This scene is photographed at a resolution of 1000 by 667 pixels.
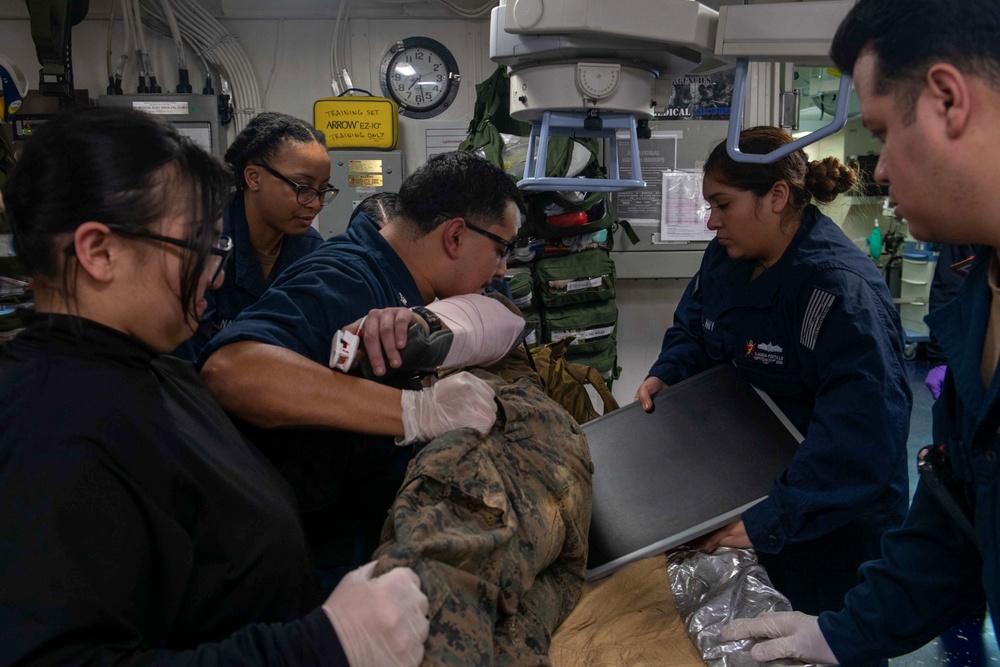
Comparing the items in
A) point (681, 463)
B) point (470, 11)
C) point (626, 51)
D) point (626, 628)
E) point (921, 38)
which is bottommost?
point (626, 628)

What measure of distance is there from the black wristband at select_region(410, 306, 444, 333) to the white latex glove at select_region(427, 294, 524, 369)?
22mm

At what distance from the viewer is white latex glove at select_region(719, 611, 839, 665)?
1.26 metres

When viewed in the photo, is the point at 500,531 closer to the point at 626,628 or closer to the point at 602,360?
the point at 626,628

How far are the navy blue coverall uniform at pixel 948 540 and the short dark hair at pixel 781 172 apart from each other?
0.79 meters

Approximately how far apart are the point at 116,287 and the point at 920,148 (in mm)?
1010

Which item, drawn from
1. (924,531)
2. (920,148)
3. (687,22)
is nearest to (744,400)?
(924,531)

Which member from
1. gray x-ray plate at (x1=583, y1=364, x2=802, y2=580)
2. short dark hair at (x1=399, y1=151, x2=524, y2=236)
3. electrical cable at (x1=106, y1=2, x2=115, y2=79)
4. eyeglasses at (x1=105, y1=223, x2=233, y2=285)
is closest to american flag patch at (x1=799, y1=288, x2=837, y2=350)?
gray x-ray plate at (x1=583, y1=364, x2=802, y2=580)

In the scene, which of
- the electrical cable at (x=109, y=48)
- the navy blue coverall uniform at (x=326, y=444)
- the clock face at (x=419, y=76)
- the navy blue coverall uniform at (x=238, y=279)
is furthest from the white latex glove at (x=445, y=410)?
the electrical cable at (x=109, y=48)

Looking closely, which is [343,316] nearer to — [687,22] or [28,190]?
[28,190]

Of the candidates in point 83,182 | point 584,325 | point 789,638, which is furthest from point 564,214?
point 83,182

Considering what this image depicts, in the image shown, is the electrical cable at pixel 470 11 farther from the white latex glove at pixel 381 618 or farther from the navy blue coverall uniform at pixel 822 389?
the white latex glove at pixel 381 618

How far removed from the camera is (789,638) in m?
1.27

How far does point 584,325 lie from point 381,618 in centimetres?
311

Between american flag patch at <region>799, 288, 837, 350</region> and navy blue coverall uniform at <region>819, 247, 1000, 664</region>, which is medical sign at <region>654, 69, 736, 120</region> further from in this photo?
navy blue coverall uniform at <region>819, 247, 1000, 664</region>
